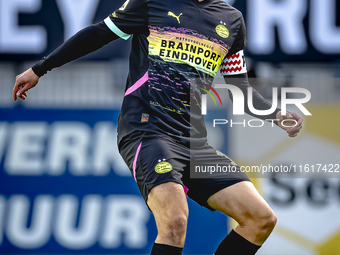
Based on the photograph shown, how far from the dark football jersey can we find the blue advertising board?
391 cm

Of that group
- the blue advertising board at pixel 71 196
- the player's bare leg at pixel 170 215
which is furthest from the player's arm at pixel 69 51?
the blue advertising board at pixel 71 196

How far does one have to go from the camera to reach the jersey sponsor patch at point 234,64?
3609mm

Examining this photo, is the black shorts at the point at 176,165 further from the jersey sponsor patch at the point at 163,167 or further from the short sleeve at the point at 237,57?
the short sleeve at the point at 237,57

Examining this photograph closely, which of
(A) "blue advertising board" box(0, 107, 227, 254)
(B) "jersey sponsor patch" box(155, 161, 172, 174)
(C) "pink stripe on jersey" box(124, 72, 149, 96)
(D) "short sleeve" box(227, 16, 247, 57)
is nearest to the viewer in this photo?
(B) "jersey sponsor patch" box(155, 161, 172, 174)

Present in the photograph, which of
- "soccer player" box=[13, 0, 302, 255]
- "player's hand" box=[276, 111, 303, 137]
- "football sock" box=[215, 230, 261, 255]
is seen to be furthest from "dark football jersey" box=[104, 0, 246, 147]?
"football sock" box=[215, 230, 261, 255]

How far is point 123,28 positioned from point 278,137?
4.41 meters

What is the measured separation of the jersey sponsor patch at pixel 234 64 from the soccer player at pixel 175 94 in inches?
9.9

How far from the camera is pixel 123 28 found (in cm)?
324

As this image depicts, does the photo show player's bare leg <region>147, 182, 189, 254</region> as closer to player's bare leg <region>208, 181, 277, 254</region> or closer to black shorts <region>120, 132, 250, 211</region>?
black shorts <region>120, 132, 250, 211</region>

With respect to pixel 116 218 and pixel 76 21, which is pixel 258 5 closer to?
pixel 76 21

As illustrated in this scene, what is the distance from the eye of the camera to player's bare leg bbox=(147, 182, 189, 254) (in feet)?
9.04

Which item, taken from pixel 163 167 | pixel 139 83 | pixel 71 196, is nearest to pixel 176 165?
pixel 163 167

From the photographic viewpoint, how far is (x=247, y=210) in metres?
3.09

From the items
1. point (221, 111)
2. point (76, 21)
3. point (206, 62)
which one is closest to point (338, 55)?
point (221, 111)
